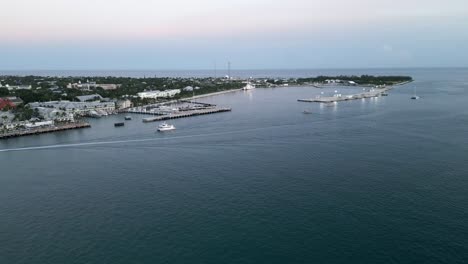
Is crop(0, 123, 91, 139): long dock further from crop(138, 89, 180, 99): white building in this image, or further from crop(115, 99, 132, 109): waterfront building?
crop(138, 89, 180, 99): white building

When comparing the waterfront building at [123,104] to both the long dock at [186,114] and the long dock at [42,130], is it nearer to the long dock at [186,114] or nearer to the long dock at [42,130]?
the long dock at [186,114]

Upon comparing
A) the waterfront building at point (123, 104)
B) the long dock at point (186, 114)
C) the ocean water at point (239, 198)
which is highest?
the waterfront building at point (123, 104)

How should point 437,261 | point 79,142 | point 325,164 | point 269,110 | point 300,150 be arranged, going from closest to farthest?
point 437,261 < point 325,164 < point 300,150 < point 79,142 < point 269,110

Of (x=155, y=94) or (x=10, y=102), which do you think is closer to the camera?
(x=10, y=102)

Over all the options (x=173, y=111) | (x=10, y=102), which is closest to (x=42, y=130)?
(x=173, y=111)

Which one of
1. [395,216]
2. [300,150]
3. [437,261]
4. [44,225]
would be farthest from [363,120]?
[44,225]

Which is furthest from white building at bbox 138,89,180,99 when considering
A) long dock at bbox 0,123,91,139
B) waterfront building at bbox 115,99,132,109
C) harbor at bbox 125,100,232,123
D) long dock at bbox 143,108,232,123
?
long dock at bbox 0,123,91,139

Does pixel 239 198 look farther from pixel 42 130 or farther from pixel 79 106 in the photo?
pixel 79 106

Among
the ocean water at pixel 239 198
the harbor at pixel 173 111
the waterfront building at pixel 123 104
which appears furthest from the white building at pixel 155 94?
the ocean water at pixel 239 198

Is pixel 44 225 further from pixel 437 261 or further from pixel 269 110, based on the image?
pixel 269 110
